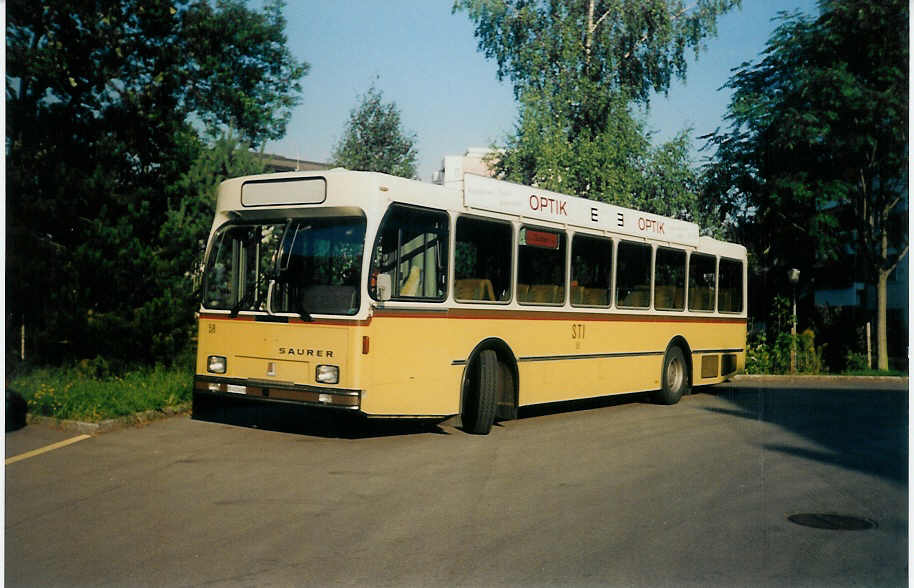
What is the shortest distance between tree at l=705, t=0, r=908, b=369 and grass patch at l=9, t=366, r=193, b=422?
8919 mm

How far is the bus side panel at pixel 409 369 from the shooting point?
10.1 meters

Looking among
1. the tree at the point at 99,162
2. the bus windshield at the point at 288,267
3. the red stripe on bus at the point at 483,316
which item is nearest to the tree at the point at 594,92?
the red stripe on bus at the point at 483,316

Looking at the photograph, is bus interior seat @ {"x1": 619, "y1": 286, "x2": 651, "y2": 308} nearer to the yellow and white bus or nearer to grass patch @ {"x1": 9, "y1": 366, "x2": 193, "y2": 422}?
the yellow and white bus

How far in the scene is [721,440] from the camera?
11258 millimetres

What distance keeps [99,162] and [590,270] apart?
274 inches

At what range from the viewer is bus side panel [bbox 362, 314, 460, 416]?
1009 cm

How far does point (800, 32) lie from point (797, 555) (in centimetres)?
1022

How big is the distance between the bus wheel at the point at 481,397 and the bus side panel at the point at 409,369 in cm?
36

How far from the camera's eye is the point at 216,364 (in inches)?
431

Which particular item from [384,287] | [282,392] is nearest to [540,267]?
[384,287]

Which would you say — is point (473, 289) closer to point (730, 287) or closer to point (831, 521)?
point (831, 521)

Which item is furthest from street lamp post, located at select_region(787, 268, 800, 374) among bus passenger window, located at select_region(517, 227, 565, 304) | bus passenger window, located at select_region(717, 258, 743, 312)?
bus passenger window, located at select_region(517, 227, 565, 304)

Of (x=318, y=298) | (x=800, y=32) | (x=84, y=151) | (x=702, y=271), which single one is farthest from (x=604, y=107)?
(x=318, y=298)

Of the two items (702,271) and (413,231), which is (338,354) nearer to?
(413,231)
